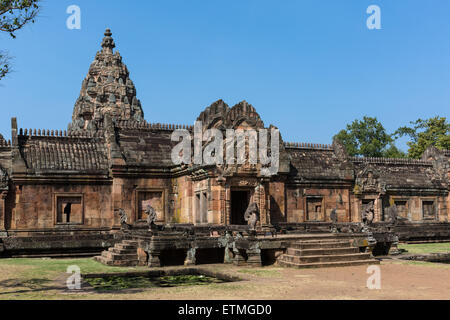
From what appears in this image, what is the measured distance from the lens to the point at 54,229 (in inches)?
925

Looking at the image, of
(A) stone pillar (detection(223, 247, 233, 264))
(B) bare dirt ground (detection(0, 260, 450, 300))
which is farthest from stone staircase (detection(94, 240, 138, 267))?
(A) stone pillar (detection(223, 247, 233, 264))

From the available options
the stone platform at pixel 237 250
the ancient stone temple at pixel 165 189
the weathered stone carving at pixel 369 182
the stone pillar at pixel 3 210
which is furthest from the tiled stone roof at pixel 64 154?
the weathered stone carving at pixel 369 182

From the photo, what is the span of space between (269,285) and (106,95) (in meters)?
34.9

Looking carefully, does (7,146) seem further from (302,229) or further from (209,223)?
(302,229)

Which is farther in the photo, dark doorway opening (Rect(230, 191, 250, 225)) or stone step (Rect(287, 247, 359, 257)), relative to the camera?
dark doorway opening (Rect(230, 191, 250, 225))

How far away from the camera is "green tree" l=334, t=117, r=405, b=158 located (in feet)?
177

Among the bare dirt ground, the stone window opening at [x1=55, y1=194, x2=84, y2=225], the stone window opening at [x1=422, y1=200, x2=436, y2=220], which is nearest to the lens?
the bare dirt ground

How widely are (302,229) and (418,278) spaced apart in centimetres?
1197

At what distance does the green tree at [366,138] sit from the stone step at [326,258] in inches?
1497

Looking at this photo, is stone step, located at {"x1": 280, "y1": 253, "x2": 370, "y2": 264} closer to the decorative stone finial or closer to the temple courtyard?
the temple courtyard

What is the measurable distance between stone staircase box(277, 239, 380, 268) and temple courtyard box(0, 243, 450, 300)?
0.42 metres

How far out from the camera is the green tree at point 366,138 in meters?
53.9

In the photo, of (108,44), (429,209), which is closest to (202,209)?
(429,209)
